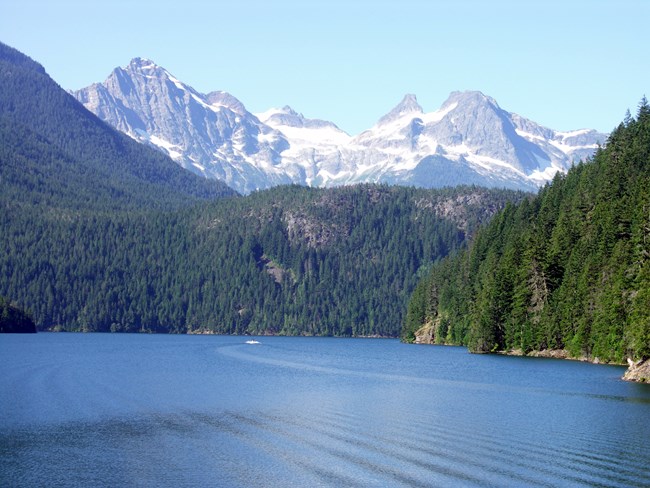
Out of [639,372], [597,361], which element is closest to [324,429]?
[639,372]

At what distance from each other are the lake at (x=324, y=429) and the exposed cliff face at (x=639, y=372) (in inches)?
76.7

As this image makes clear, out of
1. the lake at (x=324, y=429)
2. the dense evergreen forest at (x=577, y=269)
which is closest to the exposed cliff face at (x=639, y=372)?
the dense evergreen forest at (x=577, y=269)

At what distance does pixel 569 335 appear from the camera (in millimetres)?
135125

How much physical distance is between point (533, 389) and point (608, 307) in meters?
31.9

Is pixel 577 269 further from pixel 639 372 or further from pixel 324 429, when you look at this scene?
pixel 324 429

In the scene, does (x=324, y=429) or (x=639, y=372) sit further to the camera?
(x=639, y=372)

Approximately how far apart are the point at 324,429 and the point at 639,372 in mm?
45194

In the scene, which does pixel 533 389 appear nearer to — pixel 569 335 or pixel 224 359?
pixel 569 335

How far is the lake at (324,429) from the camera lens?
4988 cm

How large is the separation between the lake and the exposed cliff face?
1.95 m

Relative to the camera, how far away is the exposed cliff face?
9438 centimetres

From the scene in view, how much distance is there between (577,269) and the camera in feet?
455

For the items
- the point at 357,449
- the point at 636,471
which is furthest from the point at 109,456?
the point at 636,471

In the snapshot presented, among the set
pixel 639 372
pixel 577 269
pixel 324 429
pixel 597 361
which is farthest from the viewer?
pixel 577 269
